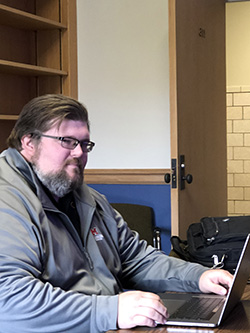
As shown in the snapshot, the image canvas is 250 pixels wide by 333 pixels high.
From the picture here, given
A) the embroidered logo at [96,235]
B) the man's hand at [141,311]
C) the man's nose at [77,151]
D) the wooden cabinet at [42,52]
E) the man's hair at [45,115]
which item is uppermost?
the wooden cabinet at [42,52]

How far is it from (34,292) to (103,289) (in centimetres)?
37

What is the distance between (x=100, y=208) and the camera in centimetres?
212

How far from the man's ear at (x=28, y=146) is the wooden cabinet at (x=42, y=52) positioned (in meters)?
1.98

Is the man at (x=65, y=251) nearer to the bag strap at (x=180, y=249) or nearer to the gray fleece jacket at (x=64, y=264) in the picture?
the gray fleece jacket at (x=64, y=264)

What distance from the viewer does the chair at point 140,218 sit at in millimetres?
3998

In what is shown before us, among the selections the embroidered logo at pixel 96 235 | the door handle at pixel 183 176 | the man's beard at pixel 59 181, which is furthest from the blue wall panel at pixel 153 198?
the man's beard at pixel 59 181

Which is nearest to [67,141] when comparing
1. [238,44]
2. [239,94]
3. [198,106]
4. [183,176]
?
[183,176]

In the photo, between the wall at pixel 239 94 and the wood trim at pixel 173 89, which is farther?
the wall at pixel 239 94

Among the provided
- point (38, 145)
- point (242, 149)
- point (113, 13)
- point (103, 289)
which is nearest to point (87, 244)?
point (103, 289)

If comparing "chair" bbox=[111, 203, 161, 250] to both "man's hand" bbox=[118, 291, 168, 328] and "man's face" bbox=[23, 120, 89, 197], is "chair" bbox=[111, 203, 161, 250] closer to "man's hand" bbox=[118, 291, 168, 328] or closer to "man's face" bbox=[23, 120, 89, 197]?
"man's face" bbox=[23, 120, 89, 197]

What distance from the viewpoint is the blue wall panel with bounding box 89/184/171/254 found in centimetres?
406

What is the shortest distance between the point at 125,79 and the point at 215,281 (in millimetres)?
2536

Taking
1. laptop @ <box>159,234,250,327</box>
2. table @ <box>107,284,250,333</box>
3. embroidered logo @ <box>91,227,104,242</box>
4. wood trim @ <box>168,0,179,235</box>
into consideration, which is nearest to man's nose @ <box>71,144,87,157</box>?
embroidered logo @ <box>91,227,104,242</box>

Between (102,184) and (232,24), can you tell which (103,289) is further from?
(232,24)
